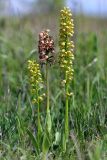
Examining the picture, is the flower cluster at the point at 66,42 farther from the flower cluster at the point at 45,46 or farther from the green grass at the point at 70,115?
the green grass at the point at 70,115

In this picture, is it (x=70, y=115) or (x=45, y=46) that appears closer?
(x=45, y=46)

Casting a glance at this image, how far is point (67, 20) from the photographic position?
2.62 metres

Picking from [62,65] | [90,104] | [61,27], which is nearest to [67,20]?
[61,27]

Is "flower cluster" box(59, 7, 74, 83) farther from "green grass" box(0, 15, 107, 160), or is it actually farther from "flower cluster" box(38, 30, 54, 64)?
"green grass" box(0, 15, 107, 160)

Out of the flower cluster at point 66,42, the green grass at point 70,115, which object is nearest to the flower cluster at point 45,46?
Answer: the flower cluster at point 66,42

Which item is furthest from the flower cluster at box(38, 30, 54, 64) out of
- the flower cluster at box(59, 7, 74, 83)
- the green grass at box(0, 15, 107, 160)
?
the green grass at box(0, 15, 107, 160)

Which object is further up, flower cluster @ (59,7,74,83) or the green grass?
flower cluster @ (59,7,74,83)

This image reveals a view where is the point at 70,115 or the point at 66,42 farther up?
the point at 66,42

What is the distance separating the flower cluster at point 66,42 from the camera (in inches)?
103

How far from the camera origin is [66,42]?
2652mm

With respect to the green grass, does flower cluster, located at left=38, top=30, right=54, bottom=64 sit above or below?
above

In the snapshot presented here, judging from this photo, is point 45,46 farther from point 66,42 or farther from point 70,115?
point 70,115

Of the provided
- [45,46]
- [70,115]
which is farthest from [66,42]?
[70,115]

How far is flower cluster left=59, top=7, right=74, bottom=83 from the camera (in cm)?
262
